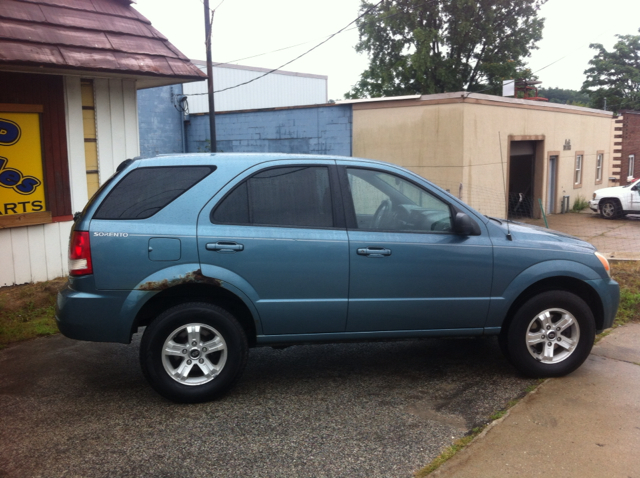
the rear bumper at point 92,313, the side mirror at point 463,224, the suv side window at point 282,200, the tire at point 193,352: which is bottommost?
the tire at point 193,352

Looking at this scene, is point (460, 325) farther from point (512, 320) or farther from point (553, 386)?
point (553, 386)

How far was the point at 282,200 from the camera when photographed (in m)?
5.02

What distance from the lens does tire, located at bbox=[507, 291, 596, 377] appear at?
5.30 metres

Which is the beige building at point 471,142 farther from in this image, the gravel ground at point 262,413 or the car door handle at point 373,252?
the car door handle at point 373,252

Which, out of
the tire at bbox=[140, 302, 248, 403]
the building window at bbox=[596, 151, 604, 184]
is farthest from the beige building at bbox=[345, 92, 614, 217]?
the tire at bbox=[140, 302, 248, 403]

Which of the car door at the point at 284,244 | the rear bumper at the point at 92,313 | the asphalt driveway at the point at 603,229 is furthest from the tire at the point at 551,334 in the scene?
the asphalt driveway at the point at 603,229

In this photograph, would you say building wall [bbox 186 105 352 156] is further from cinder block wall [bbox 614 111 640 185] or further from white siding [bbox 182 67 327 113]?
cinder block wall [bbox 614 111 640 185]

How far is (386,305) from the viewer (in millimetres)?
5055

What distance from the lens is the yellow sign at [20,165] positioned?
27.0ft

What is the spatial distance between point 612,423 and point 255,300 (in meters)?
2.74

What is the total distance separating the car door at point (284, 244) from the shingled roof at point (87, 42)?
4277mm

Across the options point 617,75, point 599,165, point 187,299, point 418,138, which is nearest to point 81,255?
point 187,299

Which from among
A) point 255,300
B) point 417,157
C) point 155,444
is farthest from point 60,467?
point 417,157

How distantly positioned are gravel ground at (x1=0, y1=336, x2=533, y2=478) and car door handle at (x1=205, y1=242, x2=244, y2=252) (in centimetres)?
120
